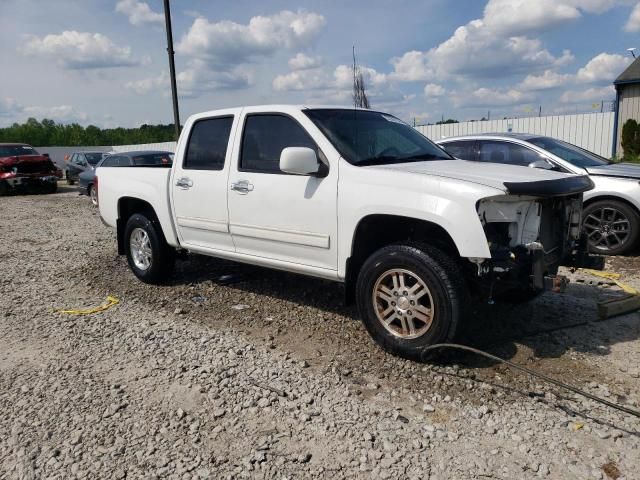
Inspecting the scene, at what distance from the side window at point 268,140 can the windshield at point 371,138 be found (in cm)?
19

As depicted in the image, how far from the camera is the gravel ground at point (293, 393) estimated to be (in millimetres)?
2847

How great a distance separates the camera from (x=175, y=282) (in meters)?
6.38

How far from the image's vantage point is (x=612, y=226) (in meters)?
7.00

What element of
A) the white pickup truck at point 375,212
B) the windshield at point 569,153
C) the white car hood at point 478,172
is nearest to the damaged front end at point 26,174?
the white pickup truck at point 375,212

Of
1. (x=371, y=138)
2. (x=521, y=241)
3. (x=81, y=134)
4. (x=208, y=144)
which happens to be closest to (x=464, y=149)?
(x=371, y=138)

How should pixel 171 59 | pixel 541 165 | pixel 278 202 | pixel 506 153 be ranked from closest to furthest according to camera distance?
1. pixel 278 202
2. pixel 541 165
3. pixel 506 153
4. pixel 171 59

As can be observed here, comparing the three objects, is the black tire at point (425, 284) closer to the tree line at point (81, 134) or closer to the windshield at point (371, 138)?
the windshield at point (371, 138)

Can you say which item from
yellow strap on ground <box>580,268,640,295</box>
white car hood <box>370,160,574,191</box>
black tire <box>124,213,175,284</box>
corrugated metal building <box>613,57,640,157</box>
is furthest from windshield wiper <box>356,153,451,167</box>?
corrugated metal building <box>613,57,640,157</box>

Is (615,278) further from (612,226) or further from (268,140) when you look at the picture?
(268,140)

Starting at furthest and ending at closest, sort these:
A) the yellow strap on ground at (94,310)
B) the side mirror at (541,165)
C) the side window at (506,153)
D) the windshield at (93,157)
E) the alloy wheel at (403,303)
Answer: the windshield at (93,157), the side window at (506,153), the side mirror at (541,165), the yellow strap on ground at (94,310), the alloy wheel at (403,303)

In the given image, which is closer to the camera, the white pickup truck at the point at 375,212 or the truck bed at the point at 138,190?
the white pickup truck at the point at 375,212

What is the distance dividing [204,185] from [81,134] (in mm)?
68382

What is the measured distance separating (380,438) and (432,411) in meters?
0.46

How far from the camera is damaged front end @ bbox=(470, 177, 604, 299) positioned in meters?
3.62
